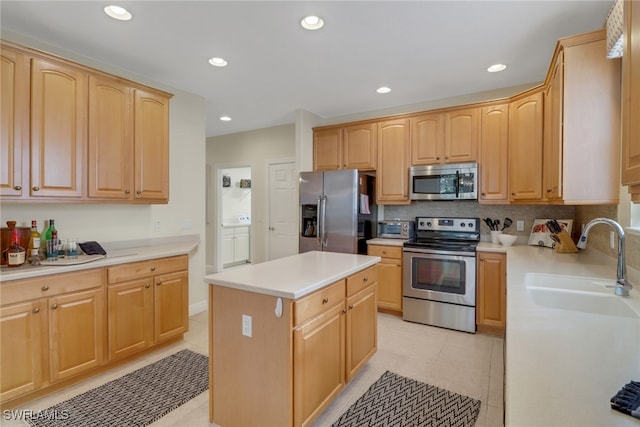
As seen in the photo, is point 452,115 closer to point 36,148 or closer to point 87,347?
point 36,148

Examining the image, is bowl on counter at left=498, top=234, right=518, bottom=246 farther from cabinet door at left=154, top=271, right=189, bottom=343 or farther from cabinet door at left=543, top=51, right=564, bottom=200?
cabinet door at left=154, top=271, right=189, bottom=343

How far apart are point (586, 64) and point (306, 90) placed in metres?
2.52

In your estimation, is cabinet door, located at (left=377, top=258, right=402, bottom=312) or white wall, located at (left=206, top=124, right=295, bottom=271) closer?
cabinet door, located at (left=377, top=258, right=402, bottom=312)

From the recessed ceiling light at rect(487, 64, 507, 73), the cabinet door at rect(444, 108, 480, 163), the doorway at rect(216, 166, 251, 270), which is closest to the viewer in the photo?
the recessed ceiling light at rect(487, 64, 507, 73)

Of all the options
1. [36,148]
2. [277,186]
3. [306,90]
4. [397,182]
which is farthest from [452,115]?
[36,148]

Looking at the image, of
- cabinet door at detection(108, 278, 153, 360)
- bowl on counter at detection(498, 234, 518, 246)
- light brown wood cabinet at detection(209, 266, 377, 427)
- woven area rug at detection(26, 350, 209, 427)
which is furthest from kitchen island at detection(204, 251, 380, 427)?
bowl on counter at detection(498, 234, 518, 246)

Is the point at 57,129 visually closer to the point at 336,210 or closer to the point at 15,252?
the point at 15,252

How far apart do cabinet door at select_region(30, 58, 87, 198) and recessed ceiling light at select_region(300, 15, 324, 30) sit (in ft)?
5.91

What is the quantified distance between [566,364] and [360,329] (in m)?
1.55

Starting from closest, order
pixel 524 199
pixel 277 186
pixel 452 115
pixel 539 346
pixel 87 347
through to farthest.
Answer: pixel 539 346 < pixel 87 347 < pixel 524 199 < pixel 452 115 < pixel 277 186

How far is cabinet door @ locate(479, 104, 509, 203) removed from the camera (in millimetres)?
3266

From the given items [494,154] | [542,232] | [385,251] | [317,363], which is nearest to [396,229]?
[385,251]

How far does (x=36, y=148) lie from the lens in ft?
7.11

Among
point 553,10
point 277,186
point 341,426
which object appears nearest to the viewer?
point 341,426
